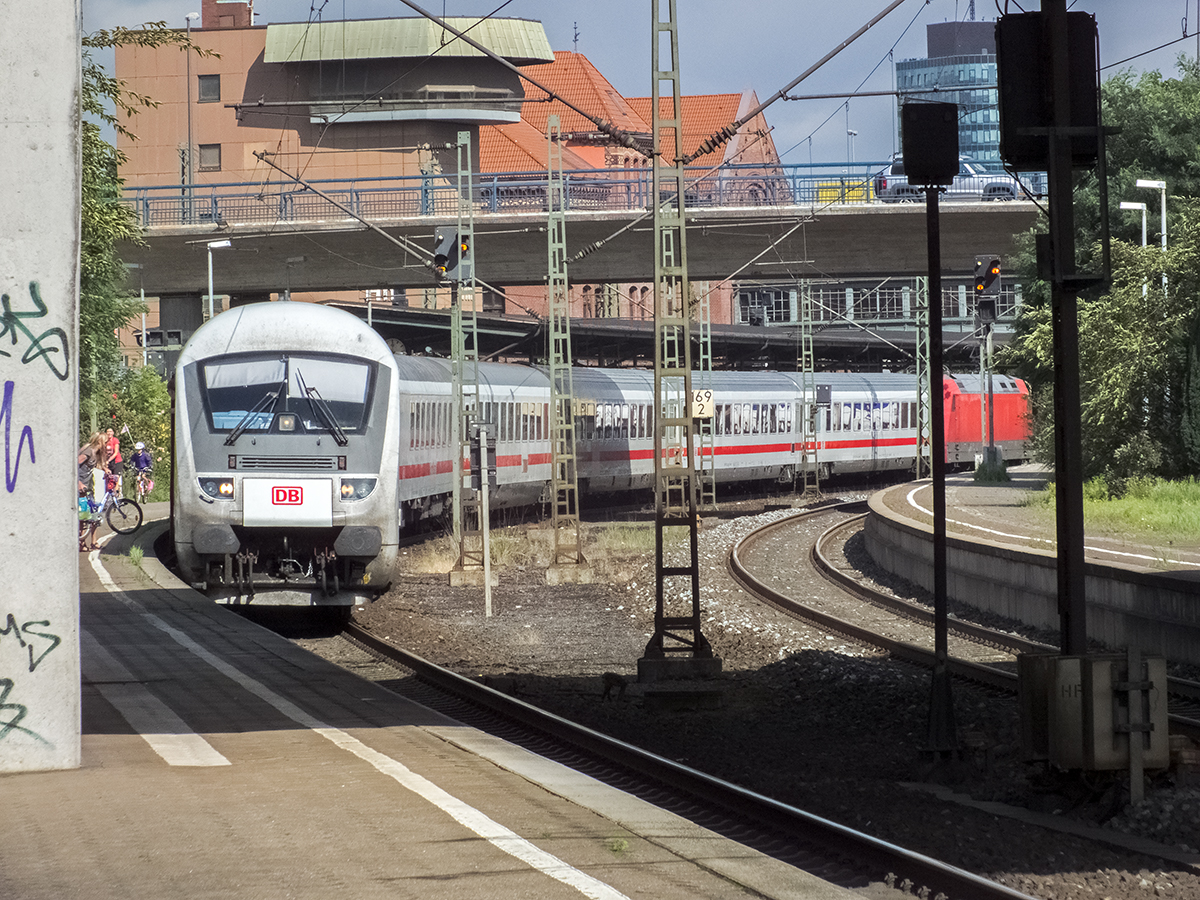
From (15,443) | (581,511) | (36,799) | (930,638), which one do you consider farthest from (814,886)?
(581,511)

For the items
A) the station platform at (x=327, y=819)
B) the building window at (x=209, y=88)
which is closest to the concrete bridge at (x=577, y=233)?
the station platform at (x=327, y=819)

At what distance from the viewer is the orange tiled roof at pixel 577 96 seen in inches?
3255

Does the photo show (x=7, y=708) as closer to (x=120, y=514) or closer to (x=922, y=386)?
(x=120, y=514)

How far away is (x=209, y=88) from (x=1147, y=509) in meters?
53.6

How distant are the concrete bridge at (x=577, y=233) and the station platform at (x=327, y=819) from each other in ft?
85.1

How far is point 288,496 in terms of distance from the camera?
15.0 meters

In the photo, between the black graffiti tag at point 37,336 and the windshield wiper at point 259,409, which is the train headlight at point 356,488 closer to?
the windshield wiper at point 259,409

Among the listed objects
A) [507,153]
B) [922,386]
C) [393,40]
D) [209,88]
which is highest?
[393,40]

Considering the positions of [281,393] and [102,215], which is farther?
[102,215]

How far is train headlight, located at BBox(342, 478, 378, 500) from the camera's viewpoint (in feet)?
49.6

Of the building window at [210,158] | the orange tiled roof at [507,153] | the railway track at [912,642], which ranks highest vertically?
the orange tiled roof at [507,153]

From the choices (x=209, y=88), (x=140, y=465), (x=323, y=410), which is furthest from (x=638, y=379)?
(x=209, y=88)

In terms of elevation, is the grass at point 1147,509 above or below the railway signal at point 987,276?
below

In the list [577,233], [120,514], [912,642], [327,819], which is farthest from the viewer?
[577,233]
